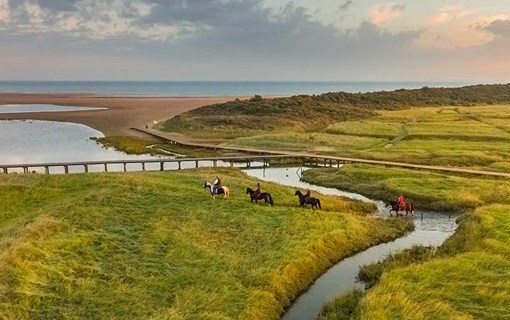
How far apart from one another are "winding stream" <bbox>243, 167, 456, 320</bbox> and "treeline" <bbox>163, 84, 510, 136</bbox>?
166 ft

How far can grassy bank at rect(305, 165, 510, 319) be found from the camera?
1916 centimetres

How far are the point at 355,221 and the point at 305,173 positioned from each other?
67.0 ft

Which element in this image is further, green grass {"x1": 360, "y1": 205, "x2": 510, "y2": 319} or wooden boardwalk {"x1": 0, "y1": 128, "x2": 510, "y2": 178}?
wooden boardwalk {"x1": 0, "y1": 128, "x2": 510, "y2": 178}

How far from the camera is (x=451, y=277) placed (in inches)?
878

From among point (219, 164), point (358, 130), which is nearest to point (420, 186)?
point (219, 164)

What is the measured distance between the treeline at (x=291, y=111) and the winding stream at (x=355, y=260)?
50.7 meters

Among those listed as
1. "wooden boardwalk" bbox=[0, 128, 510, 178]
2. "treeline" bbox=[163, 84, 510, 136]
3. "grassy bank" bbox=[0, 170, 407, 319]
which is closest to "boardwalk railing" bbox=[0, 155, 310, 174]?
"wooden boardwalk" bbox=[0, 128, 510, 178]

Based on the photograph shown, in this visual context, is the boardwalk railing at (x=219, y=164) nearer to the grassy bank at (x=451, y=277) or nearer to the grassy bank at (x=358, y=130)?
the grassy bank at (x=358, y=130)

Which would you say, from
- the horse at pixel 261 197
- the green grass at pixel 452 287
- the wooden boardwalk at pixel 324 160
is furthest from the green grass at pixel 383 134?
the green grass at pixel 452 287

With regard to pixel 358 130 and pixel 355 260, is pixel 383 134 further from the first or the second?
pixel 355 260

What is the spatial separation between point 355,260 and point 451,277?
6.09m

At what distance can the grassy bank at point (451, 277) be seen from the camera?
19.2 m

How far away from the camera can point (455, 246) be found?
2719cm

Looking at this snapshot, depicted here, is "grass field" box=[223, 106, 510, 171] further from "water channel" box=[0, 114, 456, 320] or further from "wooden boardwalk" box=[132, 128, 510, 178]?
"water channel" box=[0, 114, 456, 320]
